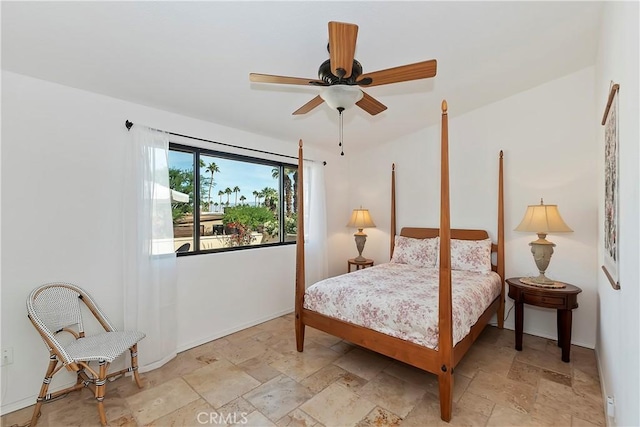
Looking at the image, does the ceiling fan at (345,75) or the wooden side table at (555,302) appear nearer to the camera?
the ceiling fan at (345,75)

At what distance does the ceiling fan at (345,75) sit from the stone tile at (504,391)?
2.32 metres

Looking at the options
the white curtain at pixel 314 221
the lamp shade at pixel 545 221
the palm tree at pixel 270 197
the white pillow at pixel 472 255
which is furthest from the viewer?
the white curtain at pixel 314 221

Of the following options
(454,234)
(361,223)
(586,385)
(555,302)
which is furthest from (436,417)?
(361,223)

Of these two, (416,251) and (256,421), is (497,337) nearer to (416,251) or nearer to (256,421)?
(416,251)

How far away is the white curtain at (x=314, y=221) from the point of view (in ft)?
13.7

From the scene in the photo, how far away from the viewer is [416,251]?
383 cm

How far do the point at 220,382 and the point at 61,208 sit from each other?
6.10ft

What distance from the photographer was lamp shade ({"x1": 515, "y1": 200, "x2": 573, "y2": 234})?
2763mm

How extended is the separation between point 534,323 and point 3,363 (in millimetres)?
4818

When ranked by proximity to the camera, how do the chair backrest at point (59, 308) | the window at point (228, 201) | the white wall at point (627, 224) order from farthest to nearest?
the window at point (228, 201) → the chair backrest at point (59, 308) → the white wall at point (627, 224)

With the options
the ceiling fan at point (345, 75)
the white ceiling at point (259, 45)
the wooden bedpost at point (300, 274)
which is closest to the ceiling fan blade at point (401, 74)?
the ceiling fan at point (345, 75)

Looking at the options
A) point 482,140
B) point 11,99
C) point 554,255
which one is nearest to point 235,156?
point 11,99

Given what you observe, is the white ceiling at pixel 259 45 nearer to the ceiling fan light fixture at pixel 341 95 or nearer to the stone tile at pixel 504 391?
the ceiling fan light fixture at pixel 341 95

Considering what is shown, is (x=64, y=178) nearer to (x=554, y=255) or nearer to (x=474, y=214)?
(x=474, y=214)
